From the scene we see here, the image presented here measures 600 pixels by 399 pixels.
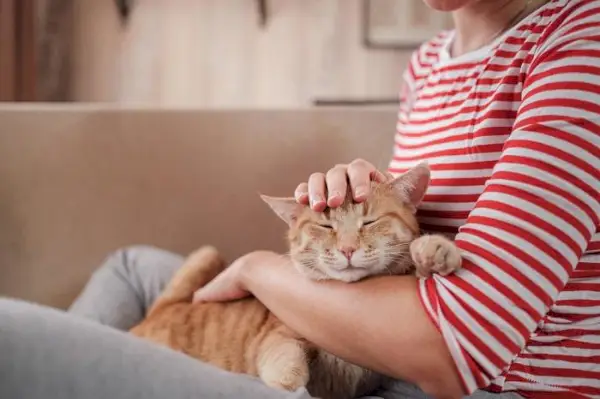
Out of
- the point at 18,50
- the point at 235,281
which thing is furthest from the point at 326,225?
the point at 18,50

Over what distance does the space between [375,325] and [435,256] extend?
0.10m

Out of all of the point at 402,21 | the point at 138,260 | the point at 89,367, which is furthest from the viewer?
the point at 402,21

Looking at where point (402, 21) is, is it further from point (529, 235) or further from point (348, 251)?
point (529, 235)

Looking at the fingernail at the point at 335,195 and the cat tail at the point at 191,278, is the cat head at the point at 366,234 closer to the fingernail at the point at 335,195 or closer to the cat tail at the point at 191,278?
the fingernail at the point at 335,195

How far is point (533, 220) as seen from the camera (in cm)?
67

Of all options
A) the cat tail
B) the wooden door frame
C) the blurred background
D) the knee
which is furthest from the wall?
the cat tail

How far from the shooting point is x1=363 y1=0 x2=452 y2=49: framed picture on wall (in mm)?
2225

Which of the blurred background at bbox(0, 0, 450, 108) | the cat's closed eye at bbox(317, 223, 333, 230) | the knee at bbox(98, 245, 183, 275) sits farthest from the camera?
the blurred background at bbox(0, 0, 450, 108)

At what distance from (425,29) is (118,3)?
1.01 metres

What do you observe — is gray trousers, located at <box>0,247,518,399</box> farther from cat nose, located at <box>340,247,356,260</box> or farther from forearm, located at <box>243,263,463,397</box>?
cat nose, located at <box>340,247,356,260</box>

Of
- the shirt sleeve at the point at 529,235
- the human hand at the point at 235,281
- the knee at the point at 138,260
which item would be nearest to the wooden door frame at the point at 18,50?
the knee at the point at 138,260

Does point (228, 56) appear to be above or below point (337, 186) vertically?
above

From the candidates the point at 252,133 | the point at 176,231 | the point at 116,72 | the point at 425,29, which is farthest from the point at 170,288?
the point at 425,29

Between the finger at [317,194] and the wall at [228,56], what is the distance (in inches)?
54.8
